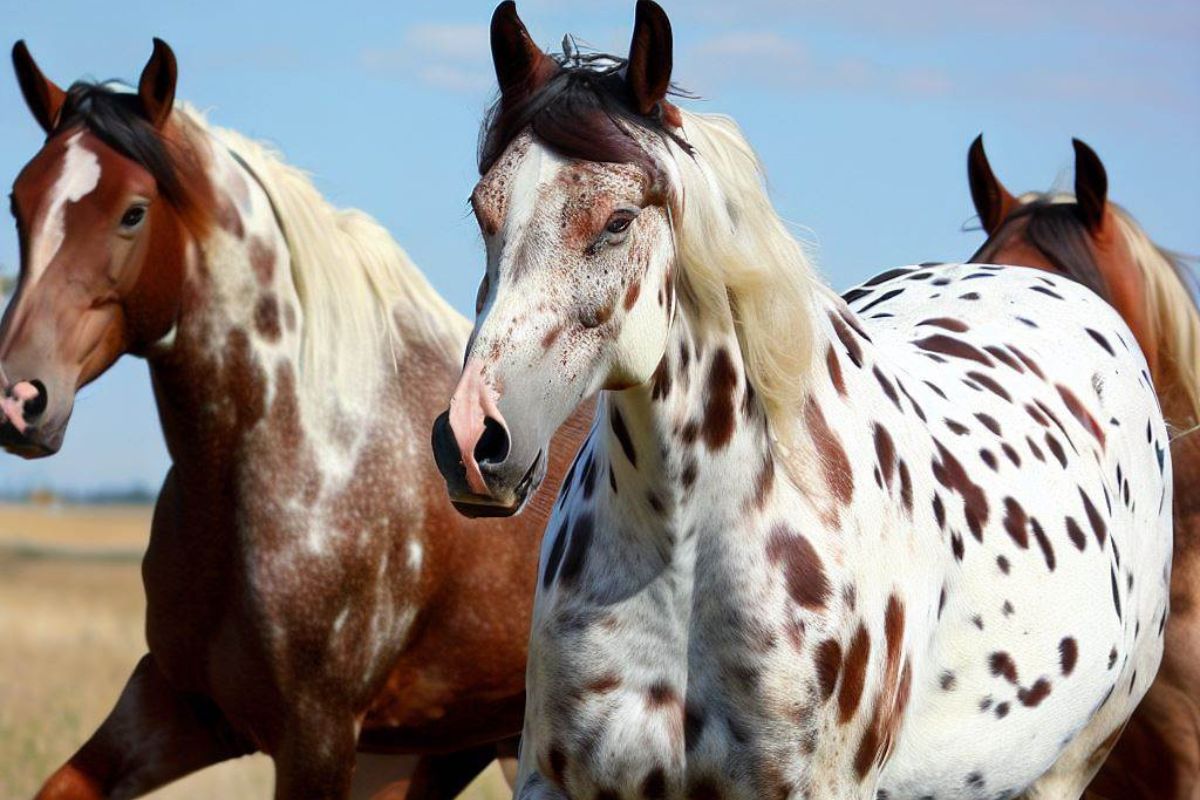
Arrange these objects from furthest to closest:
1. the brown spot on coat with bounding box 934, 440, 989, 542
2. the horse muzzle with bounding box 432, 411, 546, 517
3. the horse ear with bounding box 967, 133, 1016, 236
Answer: the horse ear with bounding box 967, 133, 1016, 236
the brown spot on coat with bounding box 934, 440, 989, 542
the horse muzzle with bounding box 432, 411, 546, 517

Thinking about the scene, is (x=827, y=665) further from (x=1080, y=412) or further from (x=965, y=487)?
(x=1080, y=412)

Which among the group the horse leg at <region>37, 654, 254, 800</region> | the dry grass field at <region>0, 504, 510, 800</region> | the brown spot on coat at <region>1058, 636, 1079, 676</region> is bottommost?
the dry grass field at <region>0, 504, 510, 800</region>

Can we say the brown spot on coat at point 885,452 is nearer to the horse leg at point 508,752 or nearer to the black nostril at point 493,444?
the black nostril at point 493,444

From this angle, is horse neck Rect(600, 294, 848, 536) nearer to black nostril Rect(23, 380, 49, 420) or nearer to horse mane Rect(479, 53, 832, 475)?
horse mane Rect(479, 53, 832, 475)

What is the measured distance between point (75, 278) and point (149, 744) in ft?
4.21

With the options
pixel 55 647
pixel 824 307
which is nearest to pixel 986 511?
pixel 824 307

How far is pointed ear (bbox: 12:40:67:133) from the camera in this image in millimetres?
5020

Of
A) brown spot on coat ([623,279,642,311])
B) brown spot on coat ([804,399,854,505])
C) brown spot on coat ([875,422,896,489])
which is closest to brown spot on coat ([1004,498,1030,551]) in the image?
brown spot on coat ([875,422,896,489])

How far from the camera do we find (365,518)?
5.02 metres

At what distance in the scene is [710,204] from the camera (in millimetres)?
3400

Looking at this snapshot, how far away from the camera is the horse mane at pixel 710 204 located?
3.24 meters

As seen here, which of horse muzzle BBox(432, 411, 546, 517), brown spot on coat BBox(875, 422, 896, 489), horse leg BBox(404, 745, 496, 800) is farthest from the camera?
horse leg BBox(404, 745, 496, 800)

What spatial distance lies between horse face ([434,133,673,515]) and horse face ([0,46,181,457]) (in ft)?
5.57

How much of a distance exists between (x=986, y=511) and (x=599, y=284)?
132 cm
